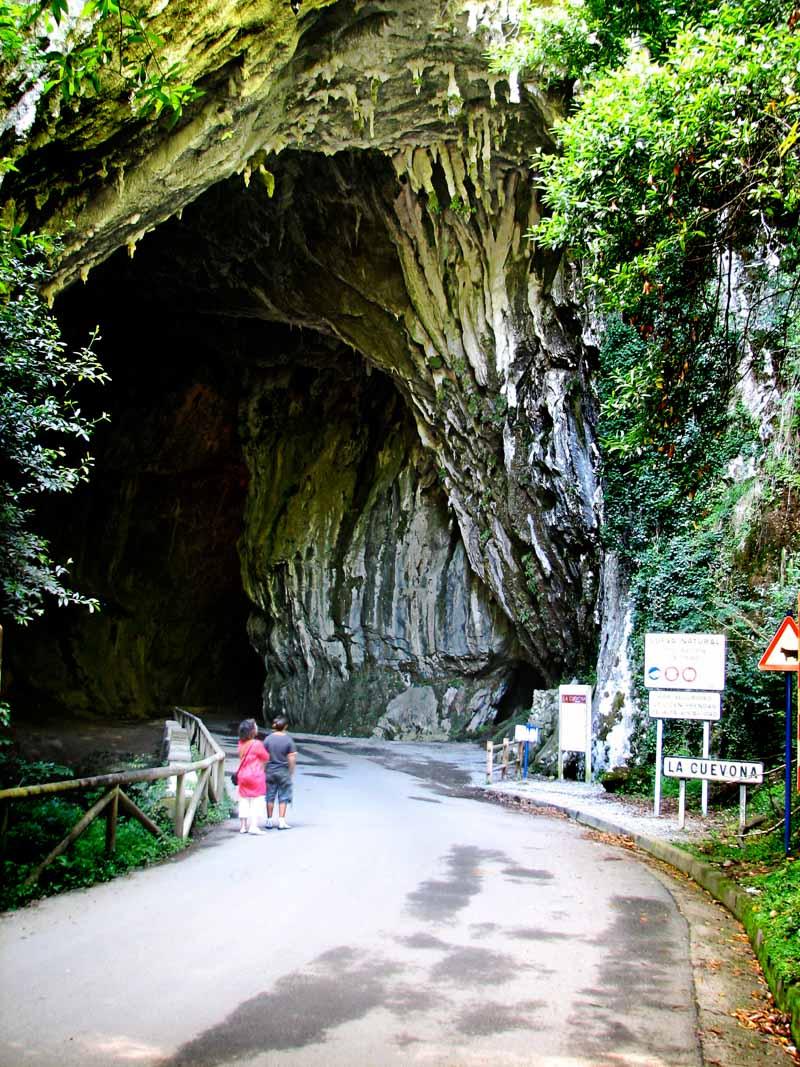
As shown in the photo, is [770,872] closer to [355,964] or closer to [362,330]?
[355,964]

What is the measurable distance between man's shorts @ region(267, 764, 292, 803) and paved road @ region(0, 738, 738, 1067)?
3.83 feet

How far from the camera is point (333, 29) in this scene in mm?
12711

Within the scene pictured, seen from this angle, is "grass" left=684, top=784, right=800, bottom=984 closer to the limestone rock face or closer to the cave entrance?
the limestone rock face

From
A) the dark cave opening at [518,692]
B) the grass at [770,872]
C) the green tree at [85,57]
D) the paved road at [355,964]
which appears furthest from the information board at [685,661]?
the dark cave opening at [518,692]

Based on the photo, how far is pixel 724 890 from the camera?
6652 mm

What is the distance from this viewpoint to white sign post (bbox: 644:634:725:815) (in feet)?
34.0

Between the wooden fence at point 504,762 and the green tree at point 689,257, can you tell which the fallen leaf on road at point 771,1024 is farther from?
the wooden fence at point 504,762

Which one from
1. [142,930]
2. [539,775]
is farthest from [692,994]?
[539,775]

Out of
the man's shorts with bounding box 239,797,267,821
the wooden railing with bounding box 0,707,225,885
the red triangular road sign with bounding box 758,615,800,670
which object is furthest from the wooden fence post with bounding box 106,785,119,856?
the red triangular road sign with bounding box 758,615,800,670

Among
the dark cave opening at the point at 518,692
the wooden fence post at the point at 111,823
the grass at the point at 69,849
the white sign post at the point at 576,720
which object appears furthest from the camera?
the dark cave opening at the point at 518,692

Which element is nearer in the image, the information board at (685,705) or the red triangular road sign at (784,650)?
the red triangular road sign at (784,650)

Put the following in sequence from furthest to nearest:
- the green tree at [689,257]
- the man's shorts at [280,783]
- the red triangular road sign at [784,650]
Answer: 1. the man's shorts at [280,783]
2. the red triangular road sign at [784,650]
3. the green tree at [689,257]

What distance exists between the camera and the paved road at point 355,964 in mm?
3590

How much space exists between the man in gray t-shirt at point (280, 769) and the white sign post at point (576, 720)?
255 inches
